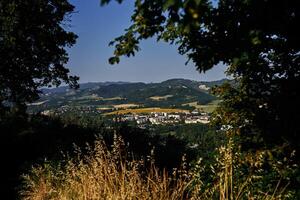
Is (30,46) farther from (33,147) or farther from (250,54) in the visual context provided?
(250,54)

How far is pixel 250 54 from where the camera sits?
711 cm

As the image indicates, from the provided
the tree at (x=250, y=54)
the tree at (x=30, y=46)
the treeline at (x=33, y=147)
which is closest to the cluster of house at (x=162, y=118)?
the treeline at (x=33, y=147)

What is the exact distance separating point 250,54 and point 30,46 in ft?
49.3

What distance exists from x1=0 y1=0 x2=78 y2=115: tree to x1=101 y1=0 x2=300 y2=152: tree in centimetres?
975

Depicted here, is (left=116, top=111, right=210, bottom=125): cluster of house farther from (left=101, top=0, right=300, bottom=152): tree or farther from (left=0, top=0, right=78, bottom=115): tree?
(left=101, top=0, right=300, bottom=152): tree

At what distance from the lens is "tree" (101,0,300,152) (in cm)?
658

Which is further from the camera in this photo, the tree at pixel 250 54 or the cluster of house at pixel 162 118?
the cluster of house at pixel 162 118

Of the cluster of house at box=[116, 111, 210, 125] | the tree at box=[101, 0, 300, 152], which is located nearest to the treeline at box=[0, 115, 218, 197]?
the tree at box=[101, 0, 300, 152]

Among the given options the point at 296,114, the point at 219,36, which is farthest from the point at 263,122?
the point at 219,36

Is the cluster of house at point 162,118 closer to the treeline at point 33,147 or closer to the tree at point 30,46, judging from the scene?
the treeline at point 33,147

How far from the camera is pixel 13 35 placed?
18.8 metres

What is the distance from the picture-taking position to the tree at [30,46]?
734 inches

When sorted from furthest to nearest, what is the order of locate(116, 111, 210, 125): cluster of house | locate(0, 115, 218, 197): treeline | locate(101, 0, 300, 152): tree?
locate(116, 111, 210, 125): cluster of house < locate(0, 115, 218, 197): treeline < locate(101, 0, 300, 152): tree

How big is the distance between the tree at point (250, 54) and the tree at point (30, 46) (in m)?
9.75
